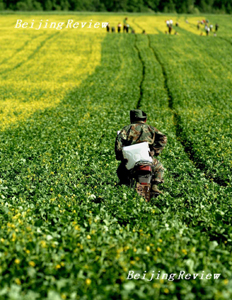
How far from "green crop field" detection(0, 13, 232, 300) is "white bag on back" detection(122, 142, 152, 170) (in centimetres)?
75

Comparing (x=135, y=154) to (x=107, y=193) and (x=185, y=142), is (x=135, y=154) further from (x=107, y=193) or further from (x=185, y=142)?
(x=185, y=142)

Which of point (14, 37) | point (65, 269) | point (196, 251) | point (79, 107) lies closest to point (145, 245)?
point (196, 251)

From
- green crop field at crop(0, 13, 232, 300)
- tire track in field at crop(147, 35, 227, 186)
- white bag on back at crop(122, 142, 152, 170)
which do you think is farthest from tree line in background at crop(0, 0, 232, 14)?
white bag on back at crop(122, 142, 152, 170)

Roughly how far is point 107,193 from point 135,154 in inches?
62.3

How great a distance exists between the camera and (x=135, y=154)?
7.01 metres

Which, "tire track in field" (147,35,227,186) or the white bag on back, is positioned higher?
the white bag on back

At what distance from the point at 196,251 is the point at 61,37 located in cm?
6081

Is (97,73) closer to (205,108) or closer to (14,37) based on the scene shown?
(205,108)

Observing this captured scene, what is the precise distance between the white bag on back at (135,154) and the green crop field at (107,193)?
75cm

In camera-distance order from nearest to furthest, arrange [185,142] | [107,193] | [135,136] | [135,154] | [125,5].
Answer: [135,154], [135,136], [107,193], [185,142], [125,5]

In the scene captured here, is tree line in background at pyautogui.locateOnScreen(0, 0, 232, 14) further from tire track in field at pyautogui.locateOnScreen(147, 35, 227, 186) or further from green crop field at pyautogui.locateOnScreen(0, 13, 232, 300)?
tire track in field at pyautogui.locateOnScreen(147, 35, 227, 186)

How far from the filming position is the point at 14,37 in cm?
5766

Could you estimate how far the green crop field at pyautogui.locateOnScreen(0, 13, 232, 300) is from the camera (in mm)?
4188

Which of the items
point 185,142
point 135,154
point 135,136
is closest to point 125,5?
point 185,142
